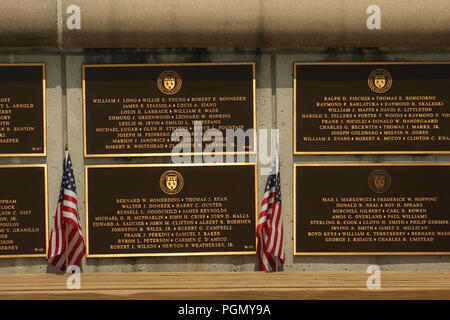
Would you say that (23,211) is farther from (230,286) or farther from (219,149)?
(230,286)

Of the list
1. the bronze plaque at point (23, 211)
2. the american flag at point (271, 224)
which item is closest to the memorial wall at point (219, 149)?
the bronze plaque at point (23, 211)

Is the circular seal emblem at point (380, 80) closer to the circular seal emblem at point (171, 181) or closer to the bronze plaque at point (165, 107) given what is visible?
the bronze plaque at point (165, 107)

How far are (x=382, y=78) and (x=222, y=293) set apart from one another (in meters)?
4.40

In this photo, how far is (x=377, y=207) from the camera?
25.9 ft

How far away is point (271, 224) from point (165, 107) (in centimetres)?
264

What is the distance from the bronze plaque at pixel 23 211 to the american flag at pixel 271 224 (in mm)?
3650

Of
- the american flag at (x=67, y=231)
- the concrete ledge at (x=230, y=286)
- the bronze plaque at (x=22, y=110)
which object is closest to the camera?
the concrete ledge at (x=230, y=286)

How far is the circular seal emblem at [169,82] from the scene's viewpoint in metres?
7.85

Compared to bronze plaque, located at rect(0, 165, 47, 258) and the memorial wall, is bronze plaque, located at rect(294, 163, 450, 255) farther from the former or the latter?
bronze plaque, located at rect(0, 165, 47, 258)

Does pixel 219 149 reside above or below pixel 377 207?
above

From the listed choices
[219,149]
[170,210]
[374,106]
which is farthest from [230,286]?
[374,106]

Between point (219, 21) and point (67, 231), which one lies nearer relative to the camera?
point (219, 21)

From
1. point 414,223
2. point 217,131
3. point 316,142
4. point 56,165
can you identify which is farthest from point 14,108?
point 414,223

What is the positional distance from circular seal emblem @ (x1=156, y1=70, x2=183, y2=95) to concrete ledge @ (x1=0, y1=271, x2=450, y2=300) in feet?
10.1
